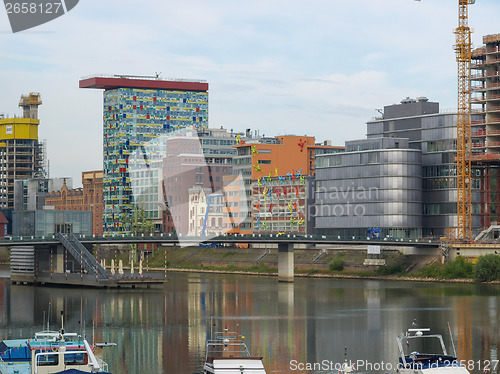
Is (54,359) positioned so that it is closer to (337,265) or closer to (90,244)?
(90,244)

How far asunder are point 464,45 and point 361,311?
276 feet

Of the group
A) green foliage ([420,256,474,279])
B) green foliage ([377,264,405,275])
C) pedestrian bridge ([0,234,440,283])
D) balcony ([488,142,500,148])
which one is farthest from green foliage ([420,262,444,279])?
balcony ([488,142,500,148])

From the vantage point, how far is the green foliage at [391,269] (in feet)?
604

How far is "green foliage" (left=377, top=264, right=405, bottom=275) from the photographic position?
18425 cm

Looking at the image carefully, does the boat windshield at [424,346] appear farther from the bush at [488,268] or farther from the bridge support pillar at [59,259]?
the bridge support pillar at [59,259]

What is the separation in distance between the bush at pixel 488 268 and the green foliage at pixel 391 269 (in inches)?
891

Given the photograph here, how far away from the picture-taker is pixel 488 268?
531 feet

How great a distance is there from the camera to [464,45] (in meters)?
185

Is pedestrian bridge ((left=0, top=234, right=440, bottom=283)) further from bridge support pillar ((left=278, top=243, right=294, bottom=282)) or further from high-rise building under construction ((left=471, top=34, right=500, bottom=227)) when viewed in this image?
high-rise building under construction ((left=471, top=34, right=500, bottom=227))

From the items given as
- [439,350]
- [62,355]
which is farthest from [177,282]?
[62,355]

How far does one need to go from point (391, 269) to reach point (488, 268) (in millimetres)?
26566

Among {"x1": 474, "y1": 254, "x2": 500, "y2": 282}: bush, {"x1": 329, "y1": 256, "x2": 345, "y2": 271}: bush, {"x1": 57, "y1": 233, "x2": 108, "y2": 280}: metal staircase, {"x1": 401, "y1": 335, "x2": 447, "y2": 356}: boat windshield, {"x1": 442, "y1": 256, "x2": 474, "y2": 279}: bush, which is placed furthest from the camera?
{"x1": 329, "y1": 256, "x2": 345, "y2": 271}: bush

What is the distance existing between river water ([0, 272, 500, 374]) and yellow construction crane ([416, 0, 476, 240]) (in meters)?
30.3

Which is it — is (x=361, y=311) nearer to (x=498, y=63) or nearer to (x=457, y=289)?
(x=457, y=289)
